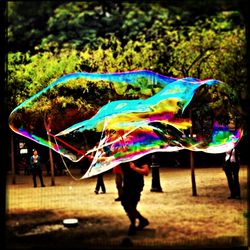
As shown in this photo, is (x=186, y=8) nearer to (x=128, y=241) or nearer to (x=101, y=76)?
(x=101, y=76)

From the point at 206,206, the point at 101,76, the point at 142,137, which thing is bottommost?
the point at 206,206

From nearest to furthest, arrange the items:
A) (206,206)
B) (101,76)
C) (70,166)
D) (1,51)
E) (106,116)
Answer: (1,51) < (106,116) < (101,76) < (206,206) < (70,166)

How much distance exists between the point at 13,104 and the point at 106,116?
3392mm

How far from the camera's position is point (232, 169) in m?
9.92

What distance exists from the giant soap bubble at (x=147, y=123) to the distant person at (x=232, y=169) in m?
0.60

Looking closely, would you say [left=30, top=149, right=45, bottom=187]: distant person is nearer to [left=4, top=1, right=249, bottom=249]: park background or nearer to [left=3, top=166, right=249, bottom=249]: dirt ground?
[left=3, top=166, right=249, bottom=249]: dirt ground

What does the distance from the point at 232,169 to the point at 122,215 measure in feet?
8.02

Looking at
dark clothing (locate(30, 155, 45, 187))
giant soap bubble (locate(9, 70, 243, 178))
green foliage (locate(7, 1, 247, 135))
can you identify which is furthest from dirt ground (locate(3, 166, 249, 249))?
green foliage (locate(7, 1, 247, 135))

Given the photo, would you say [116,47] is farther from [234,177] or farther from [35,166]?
[234,177]

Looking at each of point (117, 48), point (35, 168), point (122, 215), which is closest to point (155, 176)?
point (122, 215)

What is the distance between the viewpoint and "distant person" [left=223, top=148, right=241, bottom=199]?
984 centimetres

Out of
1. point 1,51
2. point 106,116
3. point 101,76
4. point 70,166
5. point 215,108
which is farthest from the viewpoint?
point 70,166

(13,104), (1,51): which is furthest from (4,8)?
(13,104)

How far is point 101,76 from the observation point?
898 cm
